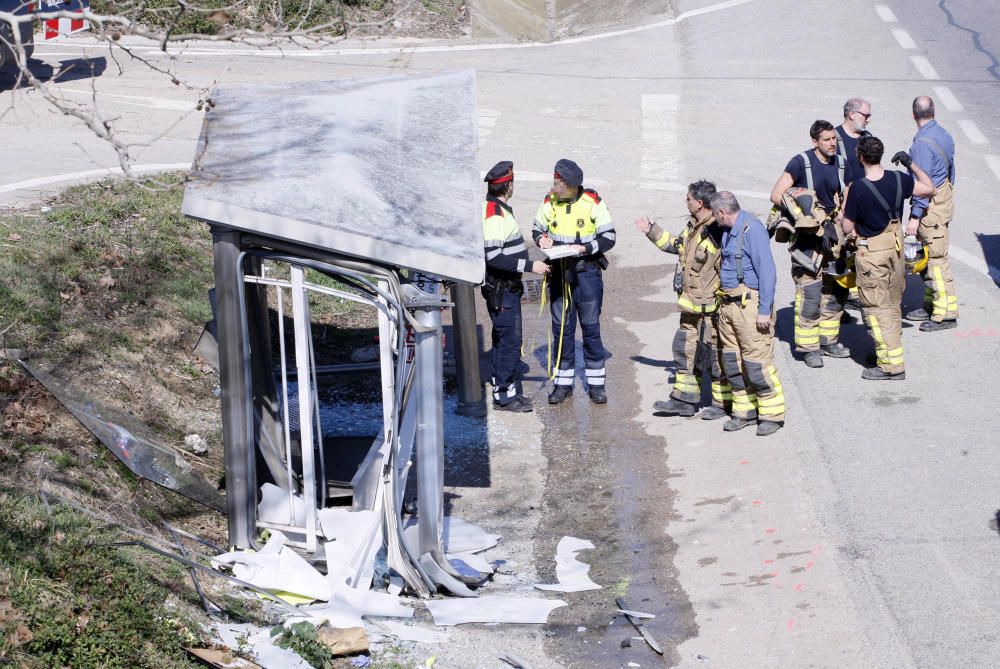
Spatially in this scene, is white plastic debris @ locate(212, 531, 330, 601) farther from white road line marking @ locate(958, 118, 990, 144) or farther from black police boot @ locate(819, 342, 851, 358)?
white road line marking @ locate(958, 118, 990, 144)

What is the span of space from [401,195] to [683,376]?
3.32m

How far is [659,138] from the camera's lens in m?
15.8

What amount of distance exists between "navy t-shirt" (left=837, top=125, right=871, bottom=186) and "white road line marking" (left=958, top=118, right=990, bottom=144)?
6.52 m

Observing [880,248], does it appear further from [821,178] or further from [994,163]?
[994,163]

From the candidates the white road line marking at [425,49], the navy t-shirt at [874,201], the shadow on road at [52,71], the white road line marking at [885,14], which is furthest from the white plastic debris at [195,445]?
the white road line marking at [885,14]

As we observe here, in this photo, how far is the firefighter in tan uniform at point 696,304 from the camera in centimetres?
856

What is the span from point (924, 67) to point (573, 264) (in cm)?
1219

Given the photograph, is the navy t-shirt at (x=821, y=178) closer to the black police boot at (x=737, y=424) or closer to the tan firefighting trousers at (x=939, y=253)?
the tan firefighting trousers at (x=939, y=253)

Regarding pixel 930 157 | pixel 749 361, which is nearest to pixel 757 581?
pixel 749 361

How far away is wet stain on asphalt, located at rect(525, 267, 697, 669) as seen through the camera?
6.26 meters

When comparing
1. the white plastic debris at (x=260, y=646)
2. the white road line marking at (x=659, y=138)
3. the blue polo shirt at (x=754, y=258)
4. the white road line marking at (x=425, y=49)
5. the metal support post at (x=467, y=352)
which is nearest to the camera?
the white plastic debris at (x=260, y=646)

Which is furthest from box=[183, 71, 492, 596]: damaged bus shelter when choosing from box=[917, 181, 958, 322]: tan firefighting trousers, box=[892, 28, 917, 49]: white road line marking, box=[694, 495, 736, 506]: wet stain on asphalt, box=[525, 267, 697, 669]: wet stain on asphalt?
box=[892, 28, 917, 49]: white road line marking

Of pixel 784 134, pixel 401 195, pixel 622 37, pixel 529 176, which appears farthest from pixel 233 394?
pixel 622 37

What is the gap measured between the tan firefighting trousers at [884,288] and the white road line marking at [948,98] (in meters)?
8.69
